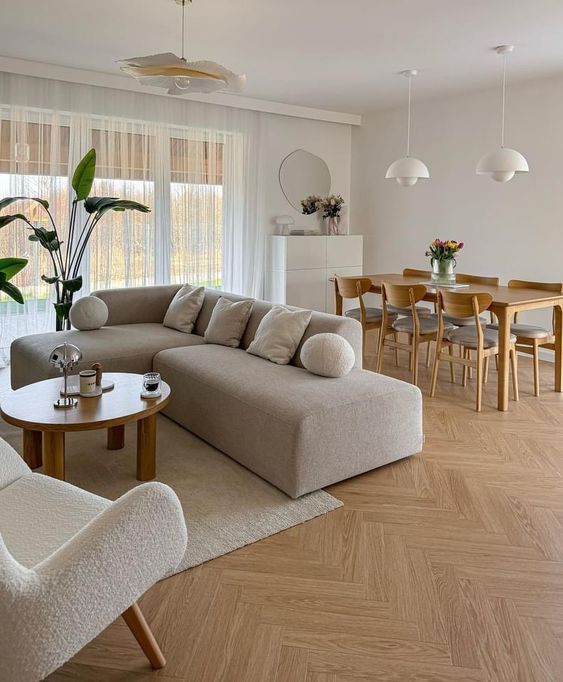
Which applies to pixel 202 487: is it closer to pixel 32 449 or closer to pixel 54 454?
pixel 54 454

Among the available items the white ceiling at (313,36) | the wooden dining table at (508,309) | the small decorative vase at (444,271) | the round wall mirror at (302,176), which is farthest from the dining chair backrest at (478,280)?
the round wall mirror at (302,176)

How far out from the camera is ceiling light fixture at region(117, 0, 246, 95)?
10.4ft

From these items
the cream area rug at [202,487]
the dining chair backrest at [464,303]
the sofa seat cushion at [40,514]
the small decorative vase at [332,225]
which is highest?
the small decorative vase at [332,225]

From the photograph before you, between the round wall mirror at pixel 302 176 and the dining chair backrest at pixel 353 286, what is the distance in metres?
2.36

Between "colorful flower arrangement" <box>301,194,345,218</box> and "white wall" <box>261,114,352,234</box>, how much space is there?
140 mm

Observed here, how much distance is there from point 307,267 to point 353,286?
1914 millimetres

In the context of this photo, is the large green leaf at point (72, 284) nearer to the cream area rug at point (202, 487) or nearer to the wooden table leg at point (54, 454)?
the cream area rug at point (202, 487)

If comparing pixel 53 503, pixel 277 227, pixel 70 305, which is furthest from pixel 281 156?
pixel 53 503

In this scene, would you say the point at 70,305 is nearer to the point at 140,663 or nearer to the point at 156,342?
the point at 156,342

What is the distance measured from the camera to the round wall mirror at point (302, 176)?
7.52 metres

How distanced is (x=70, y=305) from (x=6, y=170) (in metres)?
1.52

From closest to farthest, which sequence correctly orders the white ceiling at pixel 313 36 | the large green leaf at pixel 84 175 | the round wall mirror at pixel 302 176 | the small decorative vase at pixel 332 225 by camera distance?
the white ceiling at pixel 313 36 < the large green leaf at pixel 84 175 < the round wall mirror at pixel 302 176 < the small decorative vase at pixel 332 225

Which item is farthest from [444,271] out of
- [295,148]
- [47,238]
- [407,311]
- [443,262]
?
[47,238]

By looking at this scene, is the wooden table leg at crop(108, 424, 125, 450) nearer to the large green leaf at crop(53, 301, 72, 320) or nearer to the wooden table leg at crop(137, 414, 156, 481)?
the wooden table leg at crop(137, 414, 156, 481)
